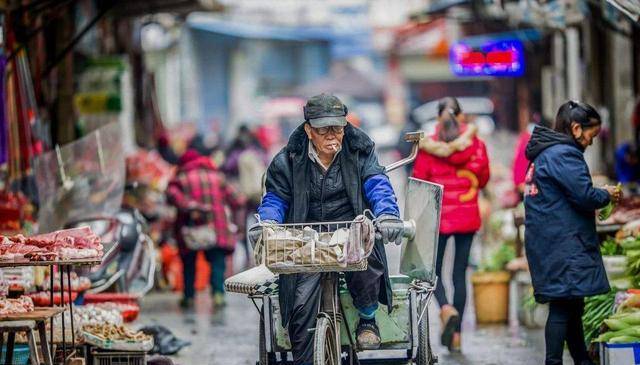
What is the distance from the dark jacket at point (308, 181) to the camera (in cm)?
907

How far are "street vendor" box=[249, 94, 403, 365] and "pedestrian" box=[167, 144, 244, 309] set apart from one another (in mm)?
7494

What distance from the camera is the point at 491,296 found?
46.1 feet

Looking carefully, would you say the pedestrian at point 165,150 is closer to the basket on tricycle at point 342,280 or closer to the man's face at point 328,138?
the basket on tricycle at point 342,280

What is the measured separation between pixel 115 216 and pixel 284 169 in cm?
584

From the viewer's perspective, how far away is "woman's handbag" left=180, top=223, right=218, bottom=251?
16688 millimetres

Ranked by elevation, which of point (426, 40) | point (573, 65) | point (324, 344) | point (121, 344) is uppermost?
point (324, 344)

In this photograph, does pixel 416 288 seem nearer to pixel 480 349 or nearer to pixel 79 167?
pixel 480 349

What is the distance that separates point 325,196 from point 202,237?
25.3ft

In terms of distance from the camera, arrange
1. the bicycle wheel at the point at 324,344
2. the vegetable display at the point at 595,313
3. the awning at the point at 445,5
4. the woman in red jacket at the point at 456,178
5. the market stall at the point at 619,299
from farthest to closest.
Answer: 1. the awning at the point at 445,5
2. the woman in red jacket at the point at 456,178
3. the vegetable display at the point at 595,313
4. the market stall at the point at 619,299
5. the bicycle wheel at the point at 324,344

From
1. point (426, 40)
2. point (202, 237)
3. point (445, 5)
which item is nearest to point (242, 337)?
point (202, 237)

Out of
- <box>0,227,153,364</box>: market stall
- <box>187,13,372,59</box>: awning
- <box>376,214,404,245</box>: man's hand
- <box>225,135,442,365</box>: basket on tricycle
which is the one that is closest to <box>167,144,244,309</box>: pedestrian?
<box>0,227,153,364</box>: market stall

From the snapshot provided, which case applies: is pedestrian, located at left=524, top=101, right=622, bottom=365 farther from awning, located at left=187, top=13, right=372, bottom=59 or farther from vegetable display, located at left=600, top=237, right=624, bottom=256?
awning, located at left=187, top=13, right=372, bottom=59

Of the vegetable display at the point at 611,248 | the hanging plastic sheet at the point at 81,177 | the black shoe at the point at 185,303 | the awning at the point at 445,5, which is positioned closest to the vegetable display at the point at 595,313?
the vegetable display at the point at 611,248

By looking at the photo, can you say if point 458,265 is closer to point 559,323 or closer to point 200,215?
point 559,323
